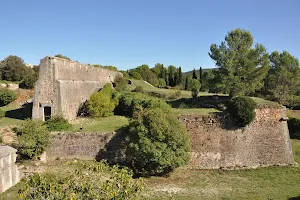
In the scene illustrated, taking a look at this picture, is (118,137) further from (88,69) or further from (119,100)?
(88,69)

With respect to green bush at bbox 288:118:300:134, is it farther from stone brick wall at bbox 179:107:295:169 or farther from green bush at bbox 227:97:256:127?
green bush at bbox 227:97:256:127

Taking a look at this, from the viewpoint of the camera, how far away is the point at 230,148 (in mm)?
18344

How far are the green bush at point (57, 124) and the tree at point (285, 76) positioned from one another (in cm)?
3155

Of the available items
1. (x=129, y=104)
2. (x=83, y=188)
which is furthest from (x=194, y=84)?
(x=83, y=188)

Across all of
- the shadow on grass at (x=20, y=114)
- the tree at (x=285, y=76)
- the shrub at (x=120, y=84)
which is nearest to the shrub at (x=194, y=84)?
the tree at (x=285, y=76)

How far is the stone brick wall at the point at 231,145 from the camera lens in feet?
59.8

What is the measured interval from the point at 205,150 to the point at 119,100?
37.0 feet

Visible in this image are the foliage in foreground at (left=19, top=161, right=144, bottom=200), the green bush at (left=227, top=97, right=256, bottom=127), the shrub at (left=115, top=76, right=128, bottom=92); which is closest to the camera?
the foliage in foreground at (left=19, top=161, right=144, bottom=200)

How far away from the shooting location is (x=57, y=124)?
1897 centimetres

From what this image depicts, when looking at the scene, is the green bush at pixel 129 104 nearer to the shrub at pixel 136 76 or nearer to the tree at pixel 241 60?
the tree at pixel 241 60

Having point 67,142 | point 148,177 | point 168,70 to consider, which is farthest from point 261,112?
point 168,70

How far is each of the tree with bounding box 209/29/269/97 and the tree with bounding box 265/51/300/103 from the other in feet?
55.5

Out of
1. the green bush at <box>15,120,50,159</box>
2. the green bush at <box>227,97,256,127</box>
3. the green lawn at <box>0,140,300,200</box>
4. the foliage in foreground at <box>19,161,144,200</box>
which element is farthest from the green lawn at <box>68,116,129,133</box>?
the foliage in foreground at <box>19,161,144,200</box>

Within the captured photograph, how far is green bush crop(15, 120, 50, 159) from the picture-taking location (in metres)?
15.9
